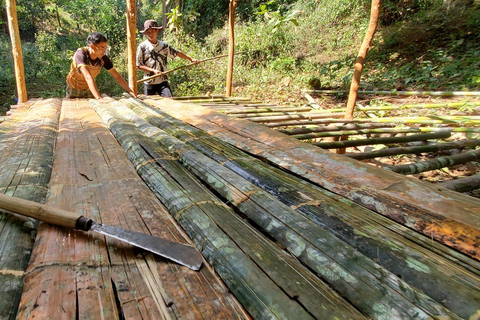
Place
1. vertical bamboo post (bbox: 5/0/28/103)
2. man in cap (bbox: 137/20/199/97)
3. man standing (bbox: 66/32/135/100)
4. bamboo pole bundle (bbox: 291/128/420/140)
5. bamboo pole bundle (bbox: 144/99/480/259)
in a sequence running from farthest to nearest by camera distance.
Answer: man in cap (bbox: 137/20/199/97) → vertical bamboo post (bbox: 5/0/28/103) → man standing (bbox: 66/32/135/100) → bamboo pole bundle (bbox: 291/128/420/140) → bamboo pole bundle (bbox: 144/99/480/259)

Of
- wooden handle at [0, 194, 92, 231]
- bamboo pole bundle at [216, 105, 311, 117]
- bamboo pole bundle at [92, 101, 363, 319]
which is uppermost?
bamboo pole bundle at [216, 105, 311, 117]

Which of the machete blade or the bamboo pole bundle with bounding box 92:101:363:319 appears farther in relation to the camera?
the machete blade

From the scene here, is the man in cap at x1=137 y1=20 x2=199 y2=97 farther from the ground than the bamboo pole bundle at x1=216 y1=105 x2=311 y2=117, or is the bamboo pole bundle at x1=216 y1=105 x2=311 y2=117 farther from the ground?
the man in cap at x1=137 y1=20 x2=199 y2=97

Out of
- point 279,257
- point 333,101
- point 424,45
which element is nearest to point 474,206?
point 279,257

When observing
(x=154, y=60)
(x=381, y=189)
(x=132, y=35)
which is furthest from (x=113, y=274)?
(x=154, y=60)

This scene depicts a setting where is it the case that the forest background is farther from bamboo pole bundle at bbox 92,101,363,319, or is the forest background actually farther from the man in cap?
bamboo pole bundle at bbox 92,101,363,319

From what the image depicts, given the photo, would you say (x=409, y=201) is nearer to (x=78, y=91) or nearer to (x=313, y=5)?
(x=78, y=91)

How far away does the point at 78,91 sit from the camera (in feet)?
14.7

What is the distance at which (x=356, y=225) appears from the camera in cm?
106

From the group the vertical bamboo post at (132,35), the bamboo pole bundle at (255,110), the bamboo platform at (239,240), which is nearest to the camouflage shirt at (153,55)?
the vertical bamboo post at (132,35)

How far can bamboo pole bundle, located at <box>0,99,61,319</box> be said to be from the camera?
2.52 feet

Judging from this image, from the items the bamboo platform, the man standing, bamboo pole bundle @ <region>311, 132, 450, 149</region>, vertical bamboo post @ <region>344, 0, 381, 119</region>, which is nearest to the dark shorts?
the man standing

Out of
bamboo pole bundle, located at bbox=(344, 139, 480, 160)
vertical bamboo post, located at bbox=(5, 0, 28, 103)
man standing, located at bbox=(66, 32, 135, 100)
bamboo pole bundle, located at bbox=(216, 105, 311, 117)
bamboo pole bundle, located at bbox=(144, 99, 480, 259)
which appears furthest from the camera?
vertical bamboo post, located at bbox=(5, 0, 28, 103)

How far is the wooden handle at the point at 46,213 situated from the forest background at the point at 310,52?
6.65 meters
